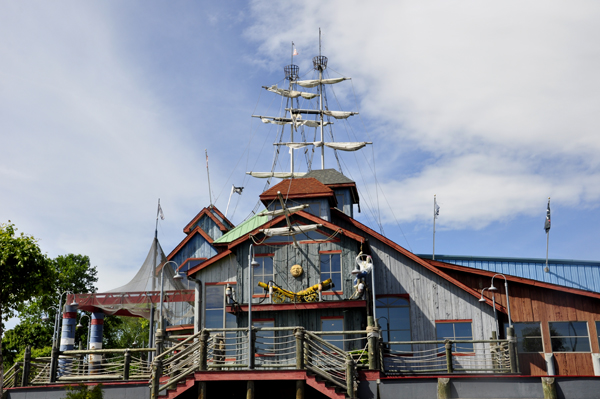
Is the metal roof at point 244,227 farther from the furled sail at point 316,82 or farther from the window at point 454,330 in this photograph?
the furled sail at point 316,82

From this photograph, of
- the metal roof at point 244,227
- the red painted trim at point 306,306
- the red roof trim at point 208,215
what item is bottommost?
the red painted trim at point 306,306

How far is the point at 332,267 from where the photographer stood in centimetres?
2580

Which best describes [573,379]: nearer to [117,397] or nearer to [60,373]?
[117,397]

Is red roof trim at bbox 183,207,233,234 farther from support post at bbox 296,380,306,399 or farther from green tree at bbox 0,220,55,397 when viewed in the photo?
support post at bbox 296,380,306,399

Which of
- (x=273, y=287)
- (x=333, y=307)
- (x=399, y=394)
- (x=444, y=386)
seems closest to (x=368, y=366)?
(x=399, y=394)

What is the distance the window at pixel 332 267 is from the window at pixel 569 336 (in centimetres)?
1081

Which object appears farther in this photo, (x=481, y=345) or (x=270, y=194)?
(x=270, y=194)

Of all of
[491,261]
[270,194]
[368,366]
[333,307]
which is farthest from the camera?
[491,261]

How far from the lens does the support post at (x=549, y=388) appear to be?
54.0ft

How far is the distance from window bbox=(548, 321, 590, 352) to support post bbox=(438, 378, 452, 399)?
39.9 feet

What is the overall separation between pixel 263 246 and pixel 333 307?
4873mm

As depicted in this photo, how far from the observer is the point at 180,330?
35.9 meters

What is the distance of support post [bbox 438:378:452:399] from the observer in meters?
17.2

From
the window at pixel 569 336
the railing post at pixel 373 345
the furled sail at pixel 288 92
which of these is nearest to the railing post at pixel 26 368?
the railing post at pixel 373 345
